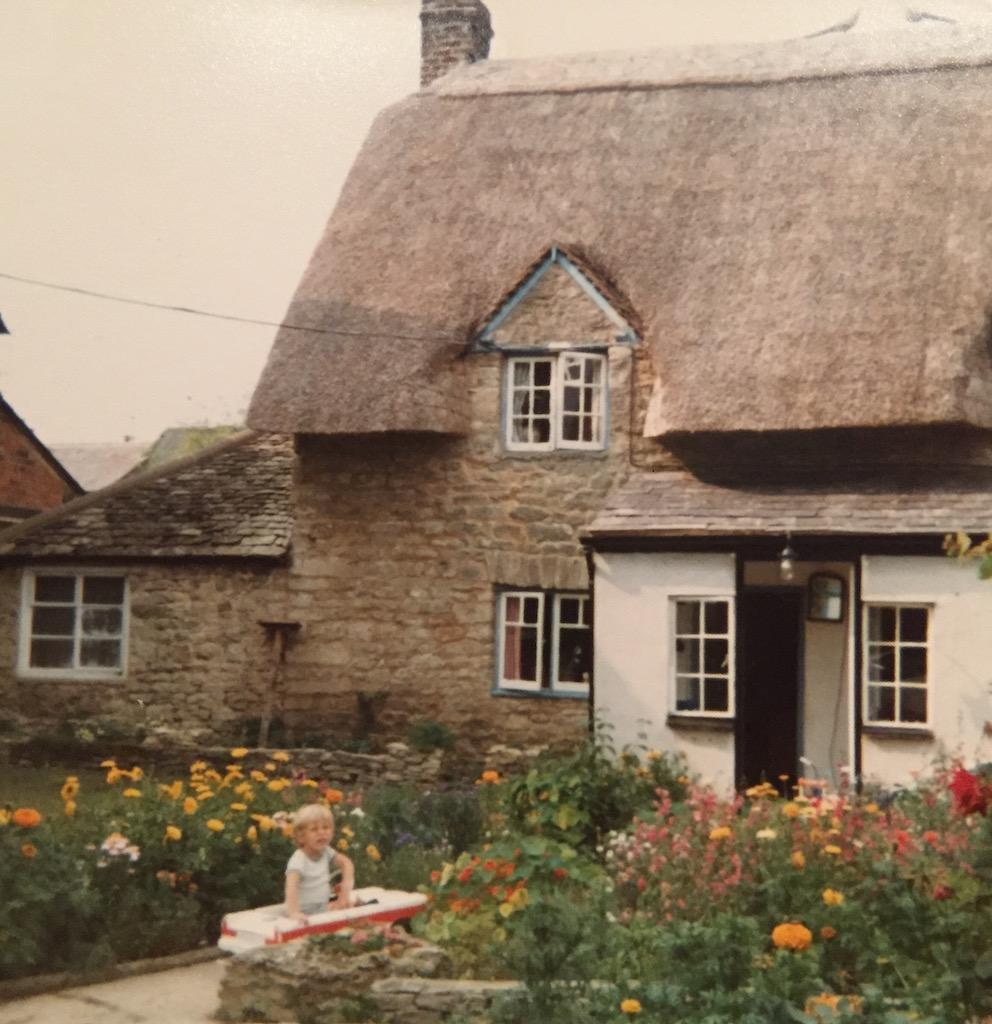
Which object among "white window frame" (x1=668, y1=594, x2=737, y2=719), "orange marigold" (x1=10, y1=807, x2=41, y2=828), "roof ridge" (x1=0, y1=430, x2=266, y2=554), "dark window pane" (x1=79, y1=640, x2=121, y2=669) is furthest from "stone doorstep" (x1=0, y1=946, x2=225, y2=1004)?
"roof ridge" (x1=0, y1=430, x2=266, y2=554)

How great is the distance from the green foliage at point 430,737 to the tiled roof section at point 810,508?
249 cm

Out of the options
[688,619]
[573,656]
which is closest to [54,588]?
[573,656]

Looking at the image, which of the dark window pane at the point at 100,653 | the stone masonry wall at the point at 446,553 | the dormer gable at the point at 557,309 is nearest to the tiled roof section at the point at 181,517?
the stone masonry wall at the point at 446,553

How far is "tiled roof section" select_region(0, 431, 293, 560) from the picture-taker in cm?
1451

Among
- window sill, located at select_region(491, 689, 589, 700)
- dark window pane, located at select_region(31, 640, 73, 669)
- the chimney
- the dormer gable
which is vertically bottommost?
window sill, located at select_region(491, 689, 589, 700)

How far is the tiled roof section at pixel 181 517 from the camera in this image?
47.6ft

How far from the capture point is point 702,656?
40.0 feet

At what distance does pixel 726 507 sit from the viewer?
12.4 meters

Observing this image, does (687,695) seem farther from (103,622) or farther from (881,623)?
(103,622)

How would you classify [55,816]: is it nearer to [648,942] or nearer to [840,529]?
[648,942]

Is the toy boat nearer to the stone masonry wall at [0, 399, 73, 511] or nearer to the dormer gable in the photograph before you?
the stone masonry wall at [0, 399, 73, 511]

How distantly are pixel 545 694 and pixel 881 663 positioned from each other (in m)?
3.22

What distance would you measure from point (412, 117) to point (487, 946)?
1065cm

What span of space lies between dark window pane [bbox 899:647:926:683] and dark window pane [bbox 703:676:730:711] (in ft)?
4.55
